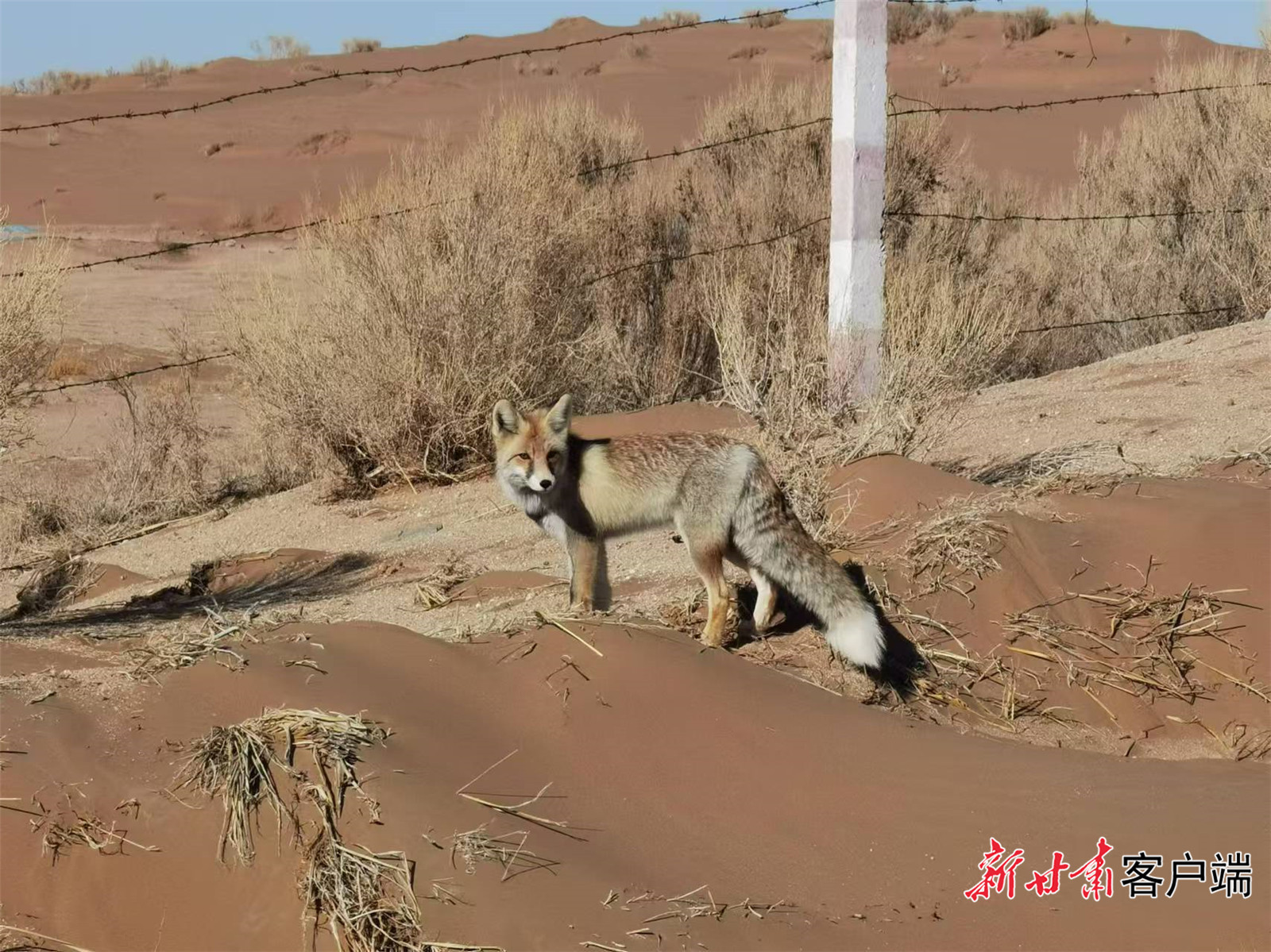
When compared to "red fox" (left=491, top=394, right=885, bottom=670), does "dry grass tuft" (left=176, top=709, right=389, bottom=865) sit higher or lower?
lower

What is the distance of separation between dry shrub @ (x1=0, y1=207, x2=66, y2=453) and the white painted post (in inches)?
183

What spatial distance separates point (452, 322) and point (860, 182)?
3343 mm

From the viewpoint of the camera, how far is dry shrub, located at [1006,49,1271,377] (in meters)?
13.9

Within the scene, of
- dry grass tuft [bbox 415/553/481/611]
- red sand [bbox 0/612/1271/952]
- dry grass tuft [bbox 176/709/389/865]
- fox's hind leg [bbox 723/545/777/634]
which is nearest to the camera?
red sand [bbox 0/612/1271/952]

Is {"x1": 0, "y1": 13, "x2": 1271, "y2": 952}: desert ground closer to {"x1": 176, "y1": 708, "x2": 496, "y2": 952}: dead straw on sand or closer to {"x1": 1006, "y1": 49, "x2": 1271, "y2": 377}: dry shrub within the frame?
{"x1": 176, "y1": 708, "x2": 496, "y2": 952}: dead straw on sand

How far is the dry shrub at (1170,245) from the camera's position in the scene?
13945mm

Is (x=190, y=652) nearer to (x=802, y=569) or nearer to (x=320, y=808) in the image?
(x=320, y=808)

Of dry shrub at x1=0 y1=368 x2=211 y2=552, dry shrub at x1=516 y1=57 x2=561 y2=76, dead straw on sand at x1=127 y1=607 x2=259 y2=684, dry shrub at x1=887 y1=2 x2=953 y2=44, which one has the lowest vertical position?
dry shrub at x1=0 y1=368 x2=211 y2=552

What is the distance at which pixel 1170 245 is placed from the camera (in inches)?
576

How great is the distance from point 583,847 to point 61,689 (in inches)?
72.8

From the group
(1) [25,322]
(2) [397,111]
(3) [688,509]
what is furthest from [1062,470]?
(2) [397,111]

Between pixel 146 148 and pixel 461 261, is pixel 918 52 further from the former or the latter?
pixel 461 261

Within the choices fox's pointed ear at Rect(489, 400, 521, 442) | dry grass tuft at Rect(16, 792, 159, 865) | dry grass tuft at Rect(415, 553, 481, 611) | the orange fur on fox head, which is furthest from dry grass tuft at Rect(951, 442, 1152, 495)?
dry grass tuft at Rect(16, 792, 159, 865)

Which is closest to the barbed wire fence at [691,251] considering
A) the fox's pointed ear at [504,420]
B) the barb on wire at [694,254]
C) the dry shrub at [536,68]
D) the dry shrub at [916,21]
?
the barb on wire at [694,254]
